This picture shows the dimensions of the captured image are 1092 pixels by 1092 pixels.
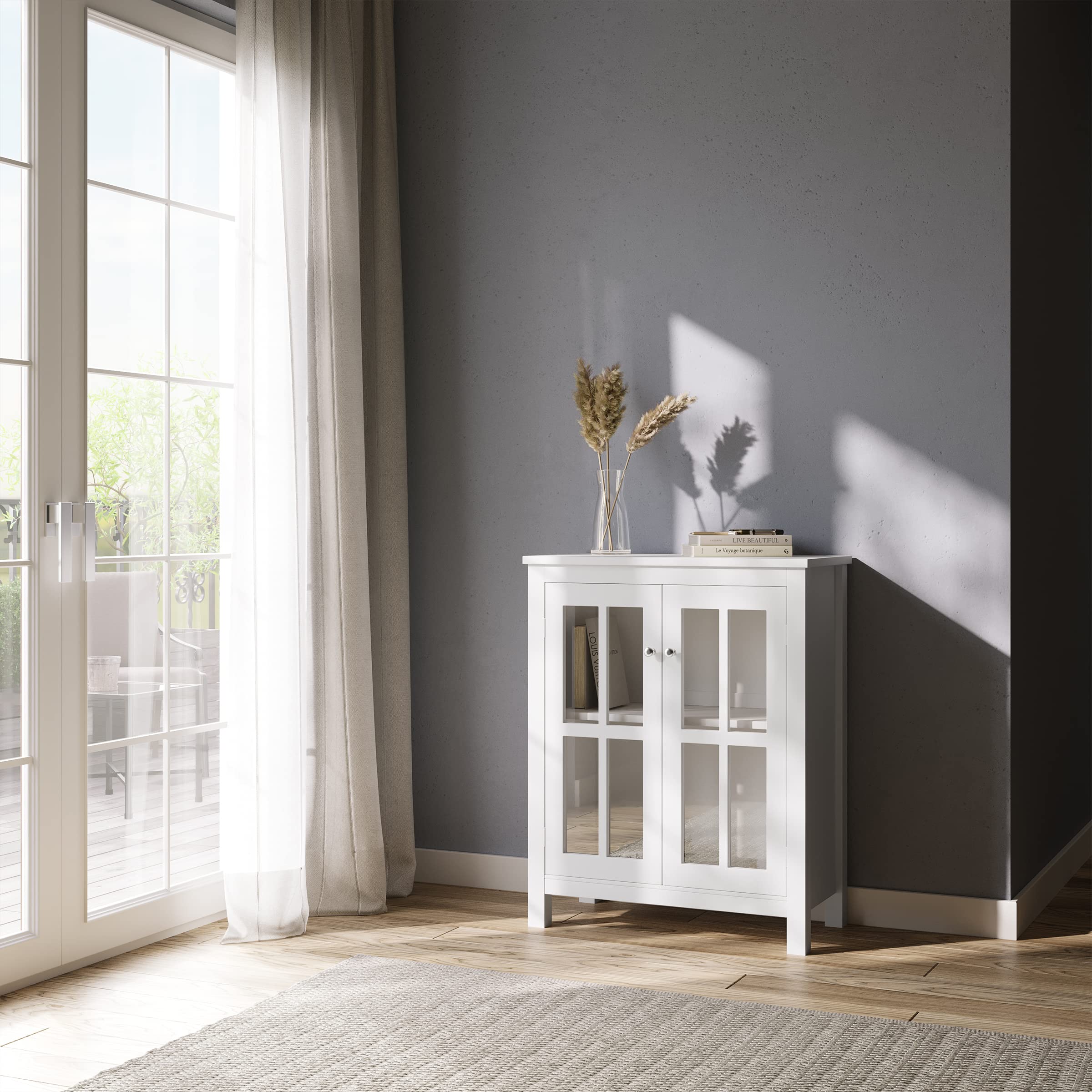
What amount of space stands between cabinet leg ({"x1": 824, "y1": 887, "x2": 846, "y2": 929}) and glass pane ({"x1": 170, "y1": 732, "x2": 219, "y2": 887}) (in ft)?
5.10

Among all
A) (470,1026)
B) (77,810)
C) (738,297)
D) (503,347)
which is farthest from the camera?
(503,347)

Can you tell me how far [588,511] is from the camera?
3.60 metres

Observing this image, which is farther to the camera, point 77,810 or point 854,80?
point 854,80

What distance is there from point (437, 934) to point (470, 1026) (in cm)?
70

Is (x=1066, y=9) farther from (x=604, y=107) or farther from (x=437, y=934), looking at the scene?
(x=437, y=934)

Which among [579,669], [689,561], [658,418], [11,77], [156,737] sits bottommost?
[156,737]

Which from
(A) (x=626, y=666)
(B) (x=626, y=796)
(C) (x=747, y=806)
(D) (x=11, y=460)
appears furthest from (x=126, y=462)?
(C) (x=747, y=806)

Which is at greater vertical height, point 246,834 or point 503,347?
point 503,347

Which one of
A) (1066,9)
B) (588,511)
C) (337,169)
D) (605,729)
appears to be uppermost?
(1066,9)

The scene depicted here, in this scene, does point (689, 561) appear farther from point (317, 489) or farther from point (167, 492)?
point (167, 492)

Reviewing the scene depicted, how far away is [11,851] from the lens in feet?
9.11

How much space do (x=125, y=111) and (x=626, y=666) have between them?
5.80 feet

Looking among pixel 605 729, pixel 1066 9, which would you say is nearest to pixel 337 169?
pixel 605 729

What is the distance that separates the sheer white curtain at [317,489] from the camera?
10.4ft
